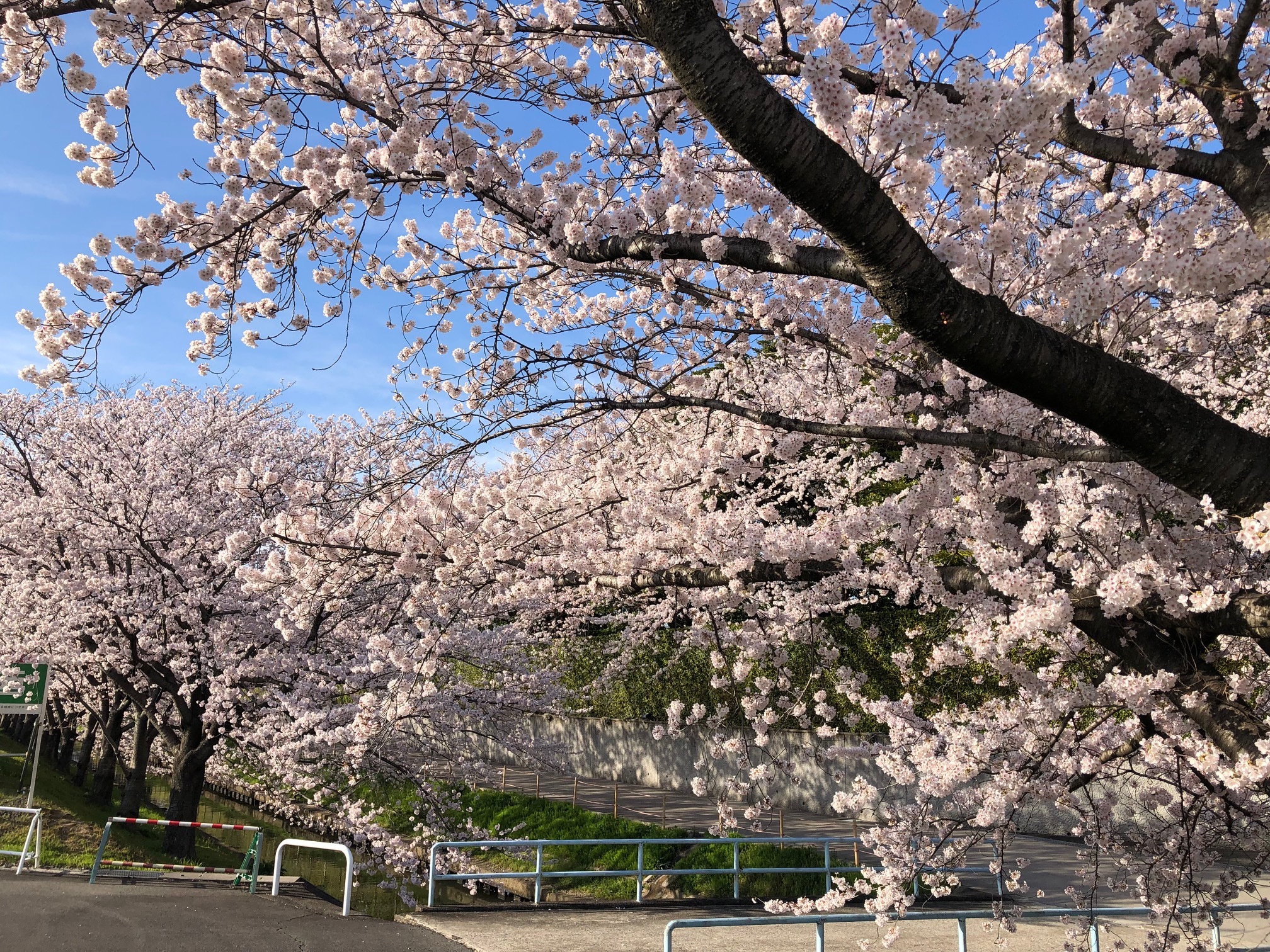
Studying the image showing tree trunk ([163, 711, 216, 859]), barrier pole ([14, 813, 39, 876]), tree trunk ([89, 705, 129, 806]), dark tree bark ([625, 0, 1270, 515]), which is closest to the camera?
dark tree bark ([625, 0, 1270, 515])

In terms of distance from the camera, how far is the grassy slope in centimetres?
1227

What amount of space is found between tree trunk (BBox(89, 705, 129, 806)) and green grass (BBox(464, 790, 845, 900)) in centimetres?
748

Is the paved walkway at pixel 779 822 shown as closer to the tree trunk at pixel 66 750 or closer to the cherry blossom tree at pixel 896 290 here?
the cherry blossom tree at pixel 896 290

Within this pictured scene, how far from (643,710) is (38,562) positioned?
1320cm

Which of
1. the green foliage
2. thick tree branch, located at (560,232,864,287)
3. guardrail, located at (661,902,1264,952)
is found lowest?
guardrail, located at (661,902,1264,952)

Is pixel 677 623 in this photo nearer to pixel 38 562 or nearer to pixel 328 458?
pixel 328 458

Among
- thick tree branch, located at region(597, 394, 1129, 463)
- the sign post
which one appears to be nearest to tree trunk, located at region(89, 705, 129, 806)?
the sign post

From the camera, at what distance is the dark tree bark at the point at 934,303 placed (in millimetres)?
2467

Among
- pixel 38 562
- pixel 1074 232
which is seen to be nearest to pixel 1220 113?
pixel 1074 232

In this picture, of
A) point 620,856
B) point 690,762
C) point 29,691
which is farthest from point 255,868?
point 690,762

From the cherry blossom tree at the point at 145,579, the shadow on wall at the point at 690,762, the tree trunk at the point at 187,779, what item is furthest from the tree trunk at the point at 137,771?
the shadow on wall at the point at 690,762

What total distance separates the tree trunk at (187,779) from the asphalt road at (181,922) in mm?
2388

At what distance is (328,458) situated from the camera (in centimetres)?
1847

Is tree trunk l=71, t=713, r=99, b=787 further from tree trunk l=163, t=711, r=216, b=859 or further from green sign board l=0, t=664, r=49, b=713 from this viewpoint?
tree trunk l=163, t=711, r=216, b=859
